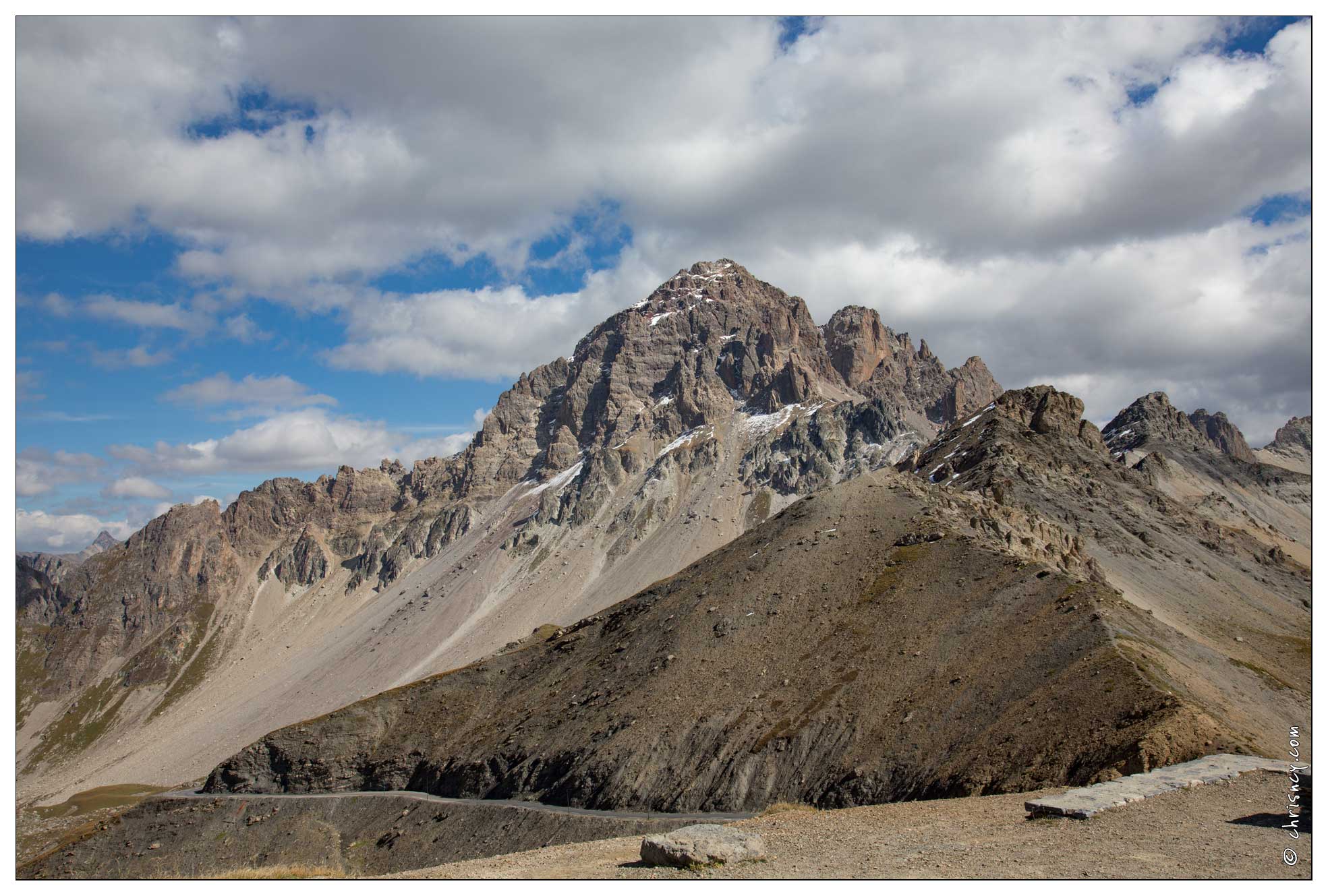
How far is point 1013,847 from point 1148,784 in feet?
35.2

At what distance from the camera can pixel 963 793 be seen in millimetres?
46312

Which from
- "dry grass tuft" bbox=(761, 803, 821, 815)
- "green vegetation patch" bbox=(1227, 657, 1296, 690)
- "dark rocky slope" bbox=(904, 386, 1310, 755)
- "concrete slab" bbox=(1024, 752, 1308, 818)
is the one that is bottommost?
"dry grass tuft" bbox=(761, 803, 821, 815)

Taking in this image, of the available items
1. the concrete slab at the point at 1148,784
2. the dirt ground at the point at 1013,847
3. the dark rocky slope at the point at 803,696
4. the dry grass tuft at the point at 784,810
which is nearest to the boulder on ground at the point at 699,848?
the dirt ground at the point at 1013,847

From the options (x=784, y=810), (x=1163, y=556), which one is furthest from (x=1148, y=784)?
(x=1163, y=556)

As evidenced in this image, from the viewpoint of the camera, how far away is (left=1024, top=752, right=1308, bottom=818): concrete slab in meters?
28.9

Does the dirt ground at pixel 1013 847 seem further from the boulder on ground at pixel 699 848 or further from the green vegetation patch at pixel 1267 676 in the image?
the green vegetation patch at pixel 1267 676

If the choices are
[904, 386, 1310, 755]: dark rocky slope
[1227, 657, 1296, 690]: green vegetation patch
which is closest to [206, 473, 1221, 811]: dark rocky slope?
[904, 386, 1310, 755]: dark rocky slope

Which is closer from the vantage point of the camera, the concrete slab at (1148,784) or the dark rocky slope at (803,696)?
the concrete slab at (1148,784)

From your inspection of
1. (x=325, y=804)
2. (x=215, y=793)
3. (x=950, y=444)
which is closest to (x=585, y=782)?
(x=325, y=804)

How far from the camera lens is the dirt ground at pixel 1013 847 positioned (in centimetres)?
A: 2262

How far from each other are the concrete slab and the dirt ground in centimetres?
48

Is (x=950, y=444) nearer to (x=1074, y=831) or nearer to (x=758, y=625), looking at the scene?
(x=758, y=625)

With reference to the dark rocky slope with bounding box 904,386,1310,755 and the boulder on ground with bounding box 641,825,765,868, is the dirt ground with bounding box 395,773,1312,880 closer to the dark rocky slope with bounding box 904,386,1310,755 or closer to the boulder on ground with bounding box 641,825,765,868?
the boulder on ground with bounding box 641,825,765,868

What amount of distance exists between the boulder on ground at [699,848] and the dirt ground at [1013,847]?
359 mm
